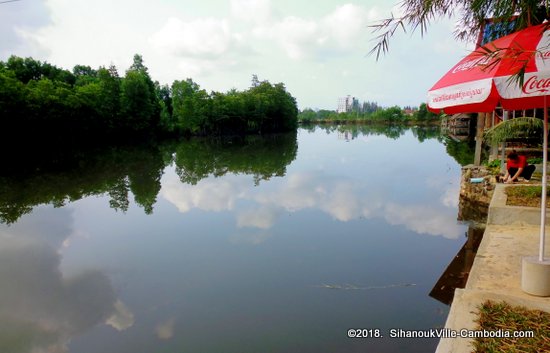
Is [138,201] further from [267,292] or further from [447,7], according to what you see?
[447,7]

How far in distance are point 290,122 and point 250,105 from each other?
18.7 m

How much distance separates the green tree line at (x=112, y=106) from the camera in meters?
32.8

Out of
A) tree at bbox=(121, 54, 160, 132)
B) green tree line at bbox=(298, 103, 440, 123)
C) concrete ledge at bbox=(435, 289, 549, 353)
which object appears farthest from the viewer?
green tree line at bbox=(298, 103, 440, 123)

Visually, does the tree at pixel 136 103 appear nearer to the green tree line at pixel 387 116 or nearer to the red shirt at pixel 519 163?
the red shirt at pixel 519 163

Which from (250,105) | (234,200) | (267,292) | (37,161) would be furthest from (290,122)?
(267,292)

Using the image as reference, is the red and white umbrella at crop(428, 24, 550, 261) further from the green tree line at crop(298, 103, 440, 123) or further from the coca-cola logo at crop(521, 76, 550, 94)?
the green tree line at crop(298, 103, 440, 123)

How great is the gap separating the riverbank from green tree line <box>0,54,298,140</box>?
33955 mm

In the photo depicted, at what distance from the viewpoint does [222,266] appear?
7.51 metres

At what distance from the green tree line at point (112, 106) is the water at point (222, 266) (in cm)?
2092

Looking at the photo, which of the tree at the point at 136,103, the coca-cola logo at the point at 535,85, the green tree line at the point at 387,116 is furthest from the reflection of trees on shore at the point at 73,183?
the green tree line at the point at 387,116

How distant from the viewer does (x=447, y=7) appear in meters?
4.49

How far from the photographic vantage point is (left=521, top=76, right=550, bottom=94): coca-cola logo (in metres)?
2.91

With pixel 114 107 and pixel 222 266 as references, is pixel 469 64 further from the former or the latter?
pixel 114 107

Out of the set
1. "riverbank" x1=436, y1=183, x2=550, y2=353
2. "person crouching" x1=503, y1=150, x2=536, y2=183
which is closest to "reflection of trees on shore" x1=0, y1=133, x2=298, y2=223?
"riverbank" x1=436, y1=183, x2=550, y2=353
